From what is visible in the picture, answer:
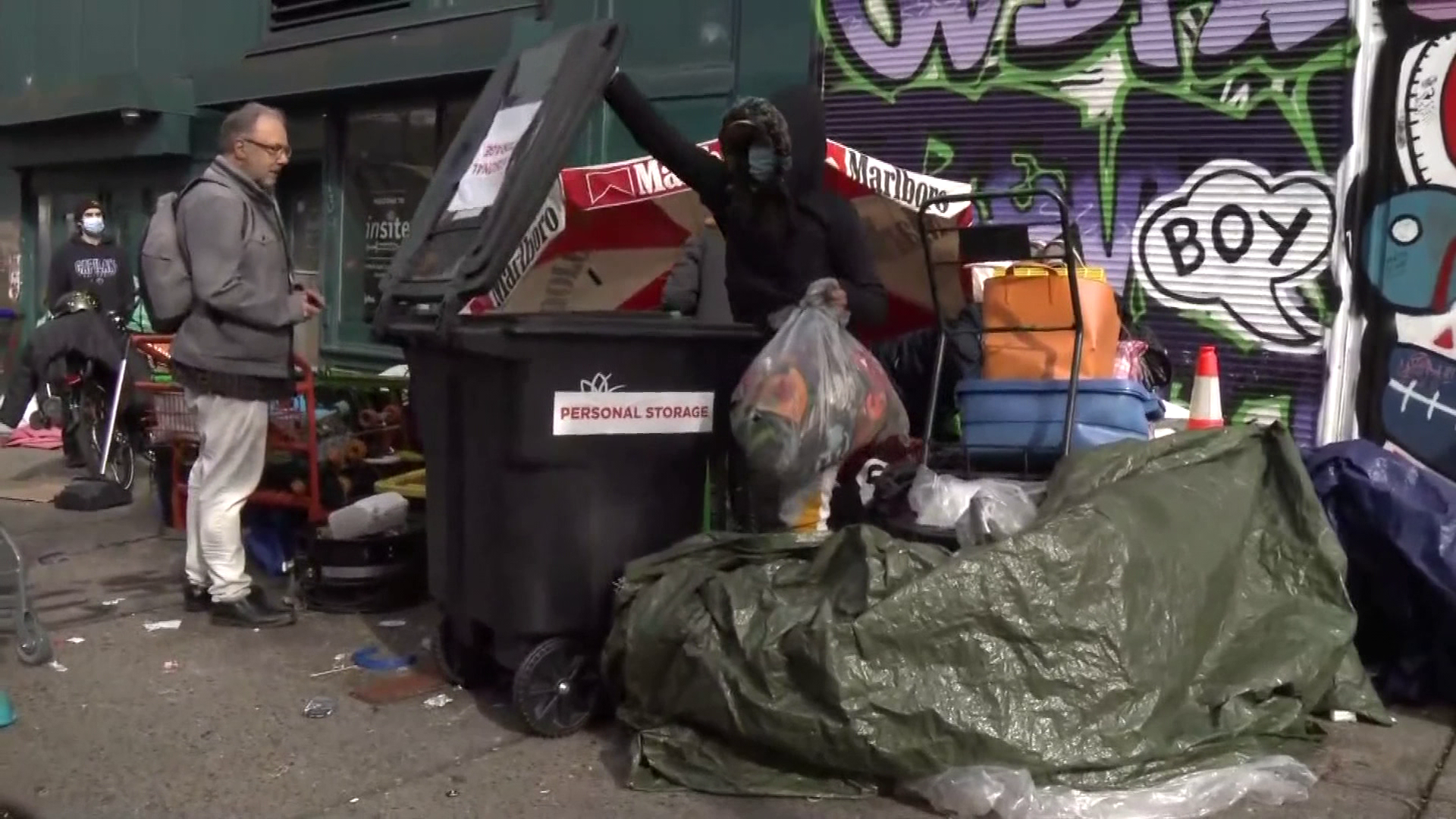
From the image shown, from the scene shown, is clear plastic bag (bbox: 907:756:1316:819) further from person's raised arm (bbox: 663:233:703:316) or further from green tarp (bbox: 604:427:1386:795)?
person's raised arm (bbox: 663:233:703:316)

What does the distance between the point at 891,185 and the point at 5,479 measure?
661 centimetres

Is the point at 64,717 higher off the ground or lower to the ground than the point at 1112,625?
lower

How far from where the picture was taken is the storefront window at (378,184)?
997cm

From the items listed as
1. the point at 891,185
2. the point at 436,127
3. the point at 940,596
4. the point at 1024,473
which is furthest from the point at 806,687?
the point at 436,127

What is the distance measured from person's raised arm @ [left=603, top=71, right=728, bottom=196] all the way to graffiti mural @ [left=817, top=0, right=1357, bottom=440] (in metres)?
2.38

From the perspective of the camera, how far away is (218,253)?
5234 millimetres

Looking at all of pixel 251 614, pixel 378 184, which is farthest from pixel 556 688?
pixel 378 184

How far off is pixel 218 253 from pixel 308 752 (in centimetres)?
202

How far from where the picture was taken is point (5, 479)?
952 cm

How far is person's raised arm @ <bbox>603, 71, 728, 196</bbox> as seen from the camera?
4805mm

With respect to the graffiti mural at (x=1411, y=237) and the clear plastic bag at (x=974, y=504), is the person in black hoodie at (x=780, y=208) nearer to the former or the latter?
the clear plastic bag at (x=974, y=504)

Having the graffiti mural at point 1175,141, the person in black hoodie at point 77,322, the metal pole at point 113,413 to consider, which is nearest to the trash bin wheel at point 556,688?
the graffiti mural at point 1175,141

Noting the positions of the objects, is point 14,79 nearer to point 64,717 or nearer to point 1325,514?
point 64,717

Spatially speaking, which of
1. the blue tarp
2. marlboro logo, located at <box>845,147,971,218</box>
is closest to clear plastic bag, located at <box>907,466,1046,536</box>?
the blue tarp
